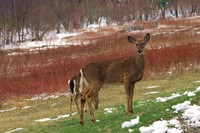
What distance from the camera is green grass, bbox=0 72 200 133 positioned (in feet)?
28.1

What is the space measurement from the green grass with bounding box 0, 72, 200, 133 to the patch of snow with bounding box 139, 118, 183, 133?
391 millimetres

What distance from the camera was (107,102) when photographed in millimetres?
15258

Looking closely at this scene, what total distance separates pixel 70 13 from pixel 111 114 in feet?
256

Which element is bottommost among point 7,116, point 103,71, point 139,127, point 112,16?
point 7,116

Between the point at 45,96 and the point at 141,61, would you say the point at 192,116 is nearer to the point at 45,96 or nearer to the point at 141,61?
the point at 141,61

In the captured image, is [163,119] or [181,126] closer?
[181,126]

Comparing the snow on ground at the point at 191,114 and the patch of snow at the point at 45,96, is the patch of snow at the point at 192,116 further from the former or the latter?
the patch of snow at the point at 45,96

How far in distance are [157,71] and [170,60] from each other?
1.14 metres

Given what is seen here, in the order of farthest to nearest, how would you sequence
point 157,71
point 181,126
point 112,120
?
point 157,71 → point 112,120 → point 181,126

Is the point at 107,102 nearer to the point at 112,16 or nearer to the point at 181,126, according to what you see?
the point at 181,126

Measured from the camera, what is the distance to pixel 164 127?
22.4 ft

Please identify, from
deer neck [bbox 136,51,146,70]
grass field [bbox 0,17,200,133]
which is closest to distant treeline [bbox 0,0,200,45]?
grass field [bbox 0,17,200,133]

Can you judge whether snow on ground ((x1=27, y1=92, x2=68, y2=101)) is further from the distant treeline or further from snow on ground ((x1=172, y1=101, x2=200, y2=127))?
the distant treeline

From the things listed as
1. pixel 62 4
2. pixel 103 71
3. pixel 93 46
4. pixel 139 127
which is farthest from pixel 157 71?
pixel 62 4
